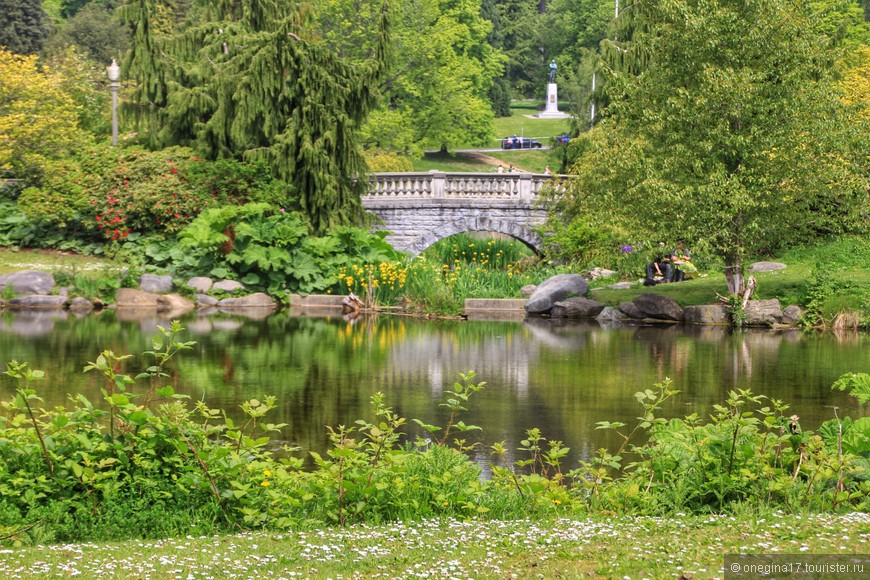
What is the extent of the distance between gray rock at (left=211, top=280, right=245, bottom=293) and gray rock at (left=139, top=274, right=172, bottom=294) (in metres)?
1.08

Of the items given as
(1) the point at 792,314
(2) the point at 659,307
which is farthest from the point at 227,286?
(1) the point at 792,314

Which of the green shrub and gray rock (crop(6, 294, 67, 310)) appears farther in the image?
the green shrub

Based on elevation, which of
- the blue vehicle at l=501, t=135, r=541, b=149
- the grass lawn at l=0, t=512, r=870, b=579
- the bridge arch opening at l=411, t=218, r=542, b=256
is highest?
the blue vehicle at l=501, t=135, r=541, b=149

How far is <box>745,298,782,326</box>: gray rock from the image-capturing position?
924 inches

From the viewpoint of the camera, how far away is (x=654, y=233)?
23438 mm

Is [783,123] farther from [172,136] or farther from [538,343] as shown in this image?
[172,136]

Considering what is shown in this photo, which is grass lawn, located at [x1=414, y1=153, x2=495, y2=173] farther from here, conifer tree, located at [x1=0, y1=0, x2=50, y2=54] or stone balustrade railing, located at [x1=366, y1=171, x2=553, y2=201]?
stone balustrade railing, located at [x1=366, y1=171, x2=553, y2=201]

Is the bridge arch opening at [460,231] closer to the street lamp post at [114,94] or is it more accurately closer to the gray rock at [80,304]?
the street lamp post at [114,94]

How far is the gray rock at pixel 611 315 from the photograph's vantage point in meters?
25.3

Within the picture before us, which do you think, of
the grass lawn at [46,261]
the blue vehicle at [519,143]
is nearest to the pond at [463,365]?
the grass lawn at [46,261]

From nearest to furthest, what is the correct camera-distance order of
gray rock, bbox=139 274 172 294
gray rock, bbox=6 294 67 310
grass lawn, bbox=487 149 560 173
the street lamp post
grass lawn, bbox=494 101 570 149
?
1. gray rock, bbox=6 294 67 310
2. gray rock, bbox=139 274 172 294
3. the street lamp post
4. grass lawn, bbox=487 149 560 173
5. grass lawn, bbox=494 101 570 149

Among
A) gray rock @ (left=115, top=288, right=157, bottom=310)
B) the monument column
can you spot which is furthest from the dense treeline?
the monument column

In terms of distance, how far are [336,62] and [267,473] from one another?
23.6m

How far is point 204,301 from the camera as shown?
27.4m
